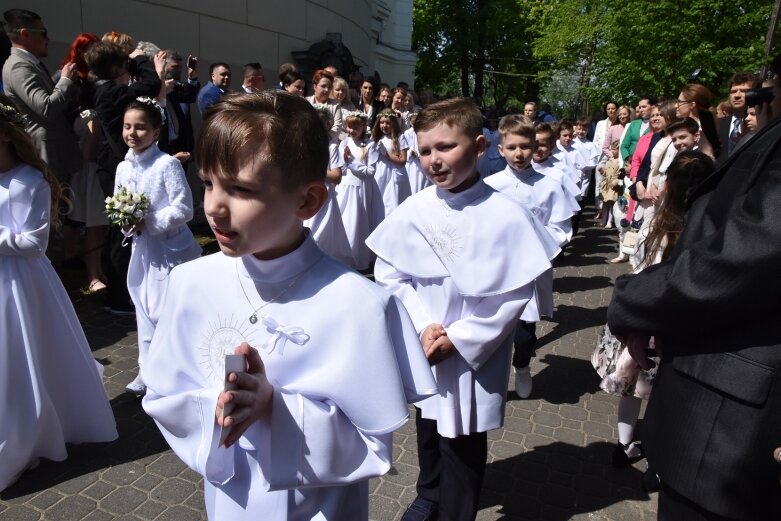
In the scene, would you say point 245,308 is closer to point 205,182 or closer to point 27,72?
point 205,182

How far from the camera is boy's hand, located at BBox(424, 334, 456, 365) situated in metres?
2.70

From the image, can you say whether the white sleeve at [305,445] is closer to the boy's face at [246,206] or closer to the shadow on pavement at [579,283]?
the boy's face at [246,206]

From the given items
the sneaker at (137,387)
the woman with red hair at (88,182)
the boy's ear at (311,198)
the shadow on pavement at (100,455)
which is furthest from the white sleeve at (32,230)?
the woman with red hair at (88,182)

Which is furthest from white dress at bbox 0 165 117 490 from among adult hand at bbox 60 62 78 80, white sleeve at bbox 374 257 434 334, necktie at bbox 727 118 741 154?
necktie at bbox 727 118 741 154

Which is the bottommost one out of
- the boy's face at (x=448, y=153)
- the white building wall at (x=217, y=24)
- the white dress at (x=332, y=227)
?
the white dress at (x=332, y=227)

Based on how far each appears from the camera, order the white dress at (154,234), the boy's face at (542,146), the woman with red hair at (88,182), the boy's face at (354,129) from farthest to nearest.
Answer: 1. the boy's face at (354,129)
2. the woman with red hair at (88,182)
3. the boy's face at (542,146)
4. the white dress at (154,234)

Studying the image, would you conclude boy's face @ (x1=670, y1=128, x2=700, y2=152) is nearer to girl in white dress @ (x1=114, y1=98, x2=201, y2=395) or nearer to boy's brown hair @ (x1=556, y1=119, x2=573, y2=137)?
girl in white dress @ (x1=114, y1=98, x2=201, y2=395)

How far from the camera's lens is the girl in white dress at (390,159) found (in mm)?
9031

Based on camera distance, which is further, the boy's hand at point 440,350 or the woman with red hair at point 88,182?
the woman with red hair at point 88,182

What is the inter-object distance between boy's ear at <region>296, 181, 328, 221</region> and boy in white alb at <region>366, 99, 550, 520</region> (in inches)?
46.3

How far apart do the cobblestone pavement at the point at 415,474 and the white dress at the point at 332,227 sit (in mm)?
3342

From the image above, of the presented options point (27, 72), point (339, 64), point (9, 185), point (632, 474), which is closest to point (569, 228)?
point (632, 474)

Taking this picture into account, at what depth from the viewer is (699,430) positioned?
1791 mm

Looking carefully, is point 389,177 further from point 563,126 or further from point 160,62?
point 563,126
